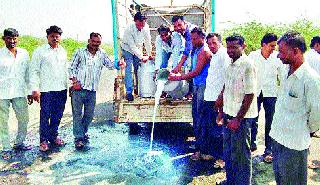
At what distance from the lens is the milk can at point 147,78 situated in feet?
18.9

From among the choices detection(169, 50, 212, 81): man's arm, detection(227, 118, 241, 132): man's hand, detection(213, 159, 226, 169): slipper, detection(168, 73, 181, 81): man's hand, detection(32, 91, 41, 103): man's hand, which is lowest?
detection(213, 159, 226, 169): slipper

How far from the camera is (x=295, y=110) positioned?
8.54ft

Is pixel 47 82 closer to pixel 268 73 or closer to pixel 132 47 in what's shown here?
pixel 132 47

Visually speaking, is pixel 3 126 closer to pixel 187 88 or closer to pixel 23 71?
pixel 23 71

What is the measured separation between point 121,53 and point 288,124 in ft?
11.6

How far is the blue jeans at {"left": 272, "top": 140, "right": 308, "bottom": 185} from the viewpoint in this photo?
2686 millimetres

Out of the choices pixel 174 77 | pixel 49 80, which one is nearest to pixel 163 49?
pixel 174 77

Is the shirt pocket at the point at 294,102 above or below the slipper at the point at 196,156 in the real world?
above

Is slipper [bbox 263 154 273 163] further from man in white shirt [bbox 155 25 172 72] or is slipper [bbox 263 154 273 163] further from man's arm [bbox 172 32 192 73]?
man in white shirt [bbox 155 25 172 72]

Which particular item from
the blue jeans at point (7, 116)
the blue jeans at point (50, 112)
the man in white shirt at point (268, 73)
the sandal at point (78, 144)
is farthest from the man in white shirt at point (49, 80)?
the man in white shirt at point (268, 73)

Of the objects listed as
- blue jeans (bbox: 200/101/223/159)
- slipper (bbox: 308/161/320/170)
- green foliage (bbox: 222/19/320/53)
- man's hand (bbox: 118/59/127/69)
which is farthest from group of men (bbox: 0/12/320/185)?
green foliage (bbox: 222/19/320/53)

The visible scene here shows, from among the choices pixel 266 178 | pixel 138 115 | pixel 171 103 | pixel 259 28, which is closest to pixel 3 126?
pixel 138 115

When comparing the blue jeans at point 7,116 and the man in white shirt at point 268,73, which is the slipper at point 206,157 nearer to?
the man in white shirt at point 268,73

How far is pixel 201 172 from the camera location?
14.4 ft
